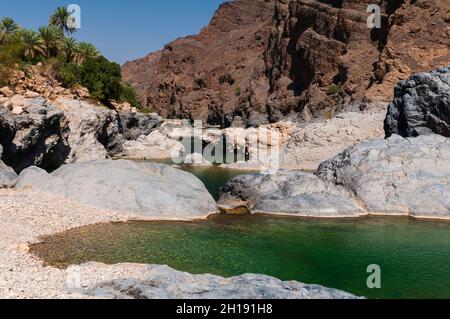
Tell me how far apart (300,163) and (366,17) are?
5329cm

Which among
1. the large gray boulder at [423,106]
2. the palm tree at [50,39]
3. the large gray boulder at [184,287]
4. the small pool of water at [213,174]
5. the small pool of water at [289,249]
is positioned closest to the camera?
the large gray boulder at [184,287]

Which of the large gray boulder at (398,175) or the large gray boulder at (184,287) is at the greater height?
the large gray boulder at (398,175)

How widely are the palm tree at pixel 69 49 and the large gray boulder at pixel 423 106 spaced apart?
4567 centimetres

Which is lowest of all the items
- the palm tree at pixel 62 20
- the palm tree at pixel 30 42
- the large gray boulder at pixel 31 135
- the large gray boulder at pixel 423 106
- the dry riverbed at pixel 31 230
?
the dry riverbed at pixel 31 230

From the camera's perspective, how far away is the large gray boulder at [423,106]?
44844 millimetres

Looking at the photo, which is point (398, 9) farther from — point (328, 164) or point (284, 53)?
point (328, 164)

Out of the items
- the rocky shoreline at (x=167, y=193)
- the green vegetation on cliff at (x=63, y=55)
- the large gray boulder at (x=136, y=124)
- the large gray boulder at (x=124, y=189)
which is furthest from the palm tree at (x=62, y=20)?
the large gray boulder at (x=124, y=189)

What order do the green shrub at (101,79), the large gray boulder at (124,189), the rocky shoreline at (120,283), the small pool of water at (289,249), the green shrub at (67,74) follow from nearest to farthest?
the rocky shoreline at (120,283) < the small pool of water at (289,249) < the large gray boulder at (124,189) < the green shrub at (67,74) < the green shrub at (101,79)

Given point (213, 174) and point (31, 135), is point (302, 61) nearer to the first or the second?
point (213, 174)

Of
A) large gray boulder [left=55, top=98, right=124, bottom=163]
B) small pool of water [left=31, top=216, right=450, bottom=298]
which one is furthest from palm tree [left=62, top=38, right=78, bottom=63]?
small pool of water [left=31, top=216, right=450, bottom=298]

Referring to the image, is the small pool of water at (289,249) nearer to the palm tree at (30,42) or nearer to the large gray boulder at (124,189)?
the large gray boulder at (124,189)

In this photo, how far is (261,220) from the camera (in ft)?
98.1

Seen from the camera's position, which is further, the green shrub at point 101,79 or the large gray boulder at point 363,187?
the green shrub at point 101,79
